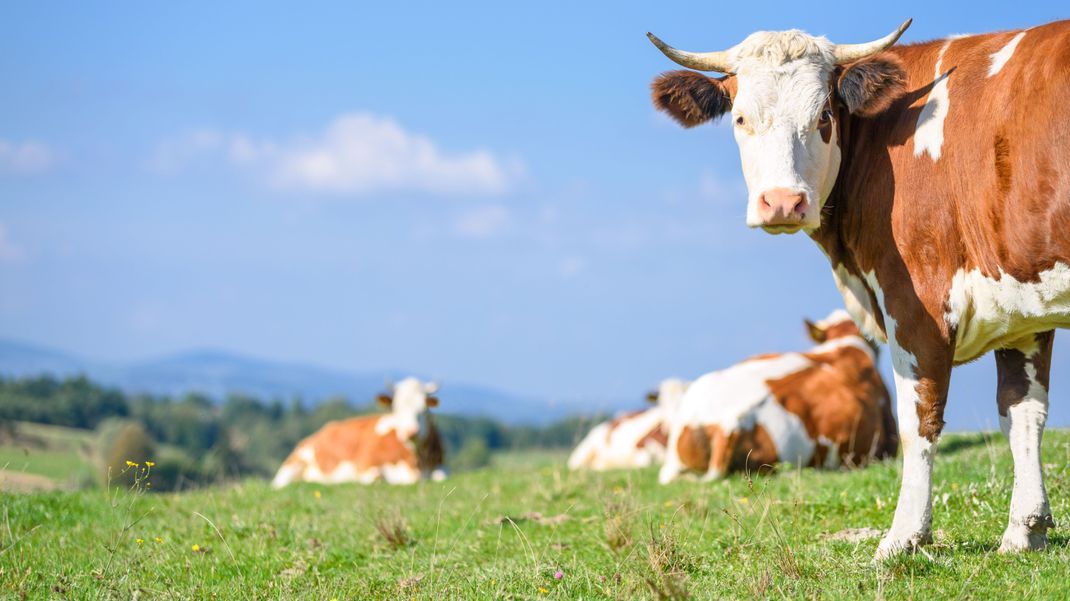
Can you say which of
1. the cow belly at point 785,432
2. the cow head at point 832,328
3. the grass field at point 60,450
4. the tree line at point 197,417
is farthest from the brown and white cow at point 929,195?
the tree line at point 197,417

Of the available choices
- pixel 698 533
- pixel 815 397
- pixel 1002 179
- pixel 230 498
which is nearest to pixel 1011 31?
pixel 1002 179

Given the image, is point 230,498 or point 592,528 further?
point 230,498

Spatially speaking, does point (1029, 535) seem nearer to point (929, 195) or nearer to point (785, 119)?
point (929, 195)

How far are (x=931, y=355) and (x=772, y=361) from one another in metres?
7.28

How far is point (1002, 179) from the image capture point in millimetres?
5840

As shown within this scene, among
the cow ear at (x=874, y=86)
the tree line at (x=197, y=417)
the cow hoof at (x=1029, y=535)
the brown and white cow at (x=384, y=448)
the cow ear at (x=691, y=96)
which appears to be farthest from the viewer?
the tree line at (x=197, y=417)

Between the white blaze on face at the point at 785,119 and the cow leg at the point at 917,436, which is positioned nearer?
the cow leg at the point at 917,436

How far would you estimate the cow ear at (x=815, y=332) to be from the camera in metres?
16.1

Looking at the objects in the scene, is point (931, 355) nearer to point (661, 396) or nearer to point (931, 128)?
point (931, 128)

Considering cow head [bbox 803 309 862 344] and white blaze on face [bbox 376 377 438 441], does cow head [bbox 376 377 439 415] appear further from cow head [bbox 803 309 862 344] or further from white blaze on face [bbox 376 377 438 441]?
cow head [bbox 803 309 862 344]

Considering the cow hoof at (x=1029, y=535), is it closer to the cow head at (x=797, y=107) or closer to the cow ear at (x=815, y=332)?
the cow head at (x=797, y=107)

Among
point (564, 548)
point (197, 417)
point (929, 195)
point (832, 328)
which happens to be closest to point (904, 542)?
point (929, 195)

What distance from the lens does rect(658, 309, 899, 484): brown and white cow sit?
1240cm

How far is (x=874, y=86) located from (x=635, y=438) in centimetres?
1831
